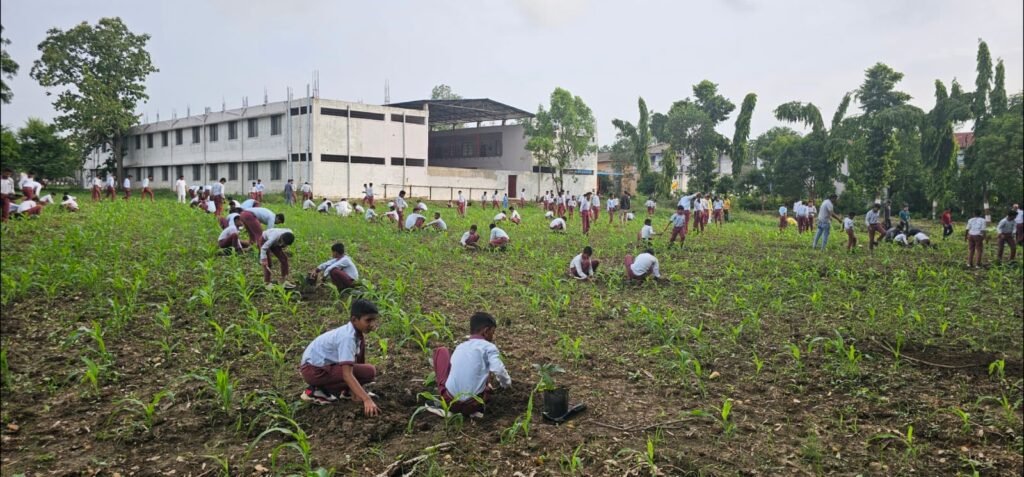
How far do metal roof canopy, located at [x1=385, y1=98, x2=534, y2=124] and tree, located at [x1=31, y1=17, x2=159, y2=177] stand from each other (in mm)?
13601

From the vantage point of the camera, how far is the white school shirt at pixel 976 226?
12737mm

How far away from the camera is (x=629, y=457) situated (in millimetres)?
4461

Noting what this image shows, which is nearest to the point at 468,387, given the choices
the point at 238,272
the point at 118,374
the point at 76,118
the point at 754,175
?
the point at 118,374

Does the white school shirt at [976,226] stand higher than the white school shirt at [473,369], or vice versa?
the white school shirt at [976,226]

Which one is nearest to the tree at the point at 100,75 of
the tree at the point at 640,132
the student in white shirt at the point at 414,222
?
the student in white shirt at the point at 414,222

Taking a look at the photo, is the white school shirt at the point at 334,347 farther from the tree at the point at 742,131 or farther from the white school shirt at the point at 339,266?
the tree at the point at 742,131

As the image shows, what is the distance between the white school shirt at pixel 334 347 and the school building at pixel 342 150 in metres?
28.2

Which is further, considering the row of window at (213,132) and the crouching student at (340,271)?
the row of window at (213,132)

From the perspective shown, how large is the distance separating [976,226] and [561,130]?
27.6 metres

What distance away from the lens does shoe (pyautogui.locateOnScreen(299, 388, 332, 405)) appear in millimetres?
5180

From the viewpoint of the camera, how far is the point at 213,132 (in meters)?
37.6

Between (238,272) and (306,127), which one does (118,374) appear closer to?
(238,272)

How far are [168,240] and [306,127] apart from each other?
20.4m

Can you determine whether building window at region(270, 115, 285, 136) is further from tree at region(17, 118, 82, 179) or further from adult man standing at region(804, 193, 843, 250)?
adult man standing at region(804, 193, 843, 250)
